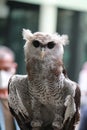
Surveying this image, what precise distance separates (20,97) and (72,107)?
0.47 feet

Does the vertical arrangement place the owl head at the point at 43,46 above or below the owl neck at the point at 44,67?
above

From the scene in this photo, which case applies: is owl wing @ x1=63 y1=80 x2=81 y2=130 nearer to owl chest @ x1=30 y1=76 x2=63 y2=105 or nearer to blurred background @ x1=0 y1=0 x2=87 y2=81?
owl chest @ x1=30 y1=76 x2=63 y2=105

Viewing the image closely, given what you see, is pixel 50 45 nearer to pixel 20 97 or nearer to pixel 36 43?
pixel 36 43

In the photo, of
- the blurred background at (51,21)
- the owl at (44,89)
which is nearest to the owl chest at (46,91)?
the owl at (44,89)

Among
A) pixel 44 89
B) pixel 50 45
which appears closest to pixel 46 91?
pixel 44 89

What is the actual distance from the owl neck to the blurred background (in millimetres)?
4269

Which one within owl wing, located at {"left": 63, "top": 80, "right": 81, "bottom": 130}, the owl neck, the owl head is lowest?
owl wing, located at {"left": 63, "top": 80, "right": 81, "bottom": 130}

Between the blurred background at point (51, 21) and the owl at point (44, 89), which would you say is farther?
the blurred background at point (51, 21)

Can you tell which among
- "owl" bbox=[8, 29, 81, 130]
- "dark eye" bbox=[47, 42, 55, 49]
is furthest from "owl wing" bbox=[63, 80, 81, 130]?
"dark eye" bbox=[47, 42, 55, 49]

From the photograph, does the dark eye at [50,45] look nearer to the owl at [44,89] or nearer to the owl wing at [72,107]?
the owl at [44,89]

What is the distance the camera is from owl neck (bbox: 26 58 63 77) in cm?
134

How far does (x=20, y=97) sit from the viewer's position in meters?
1.38

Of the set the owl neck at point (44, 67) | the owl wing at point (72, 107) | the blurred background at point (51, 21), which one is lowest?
the blurred background at point (51, 21)

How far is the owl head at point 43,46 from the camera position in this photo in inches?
51.8
